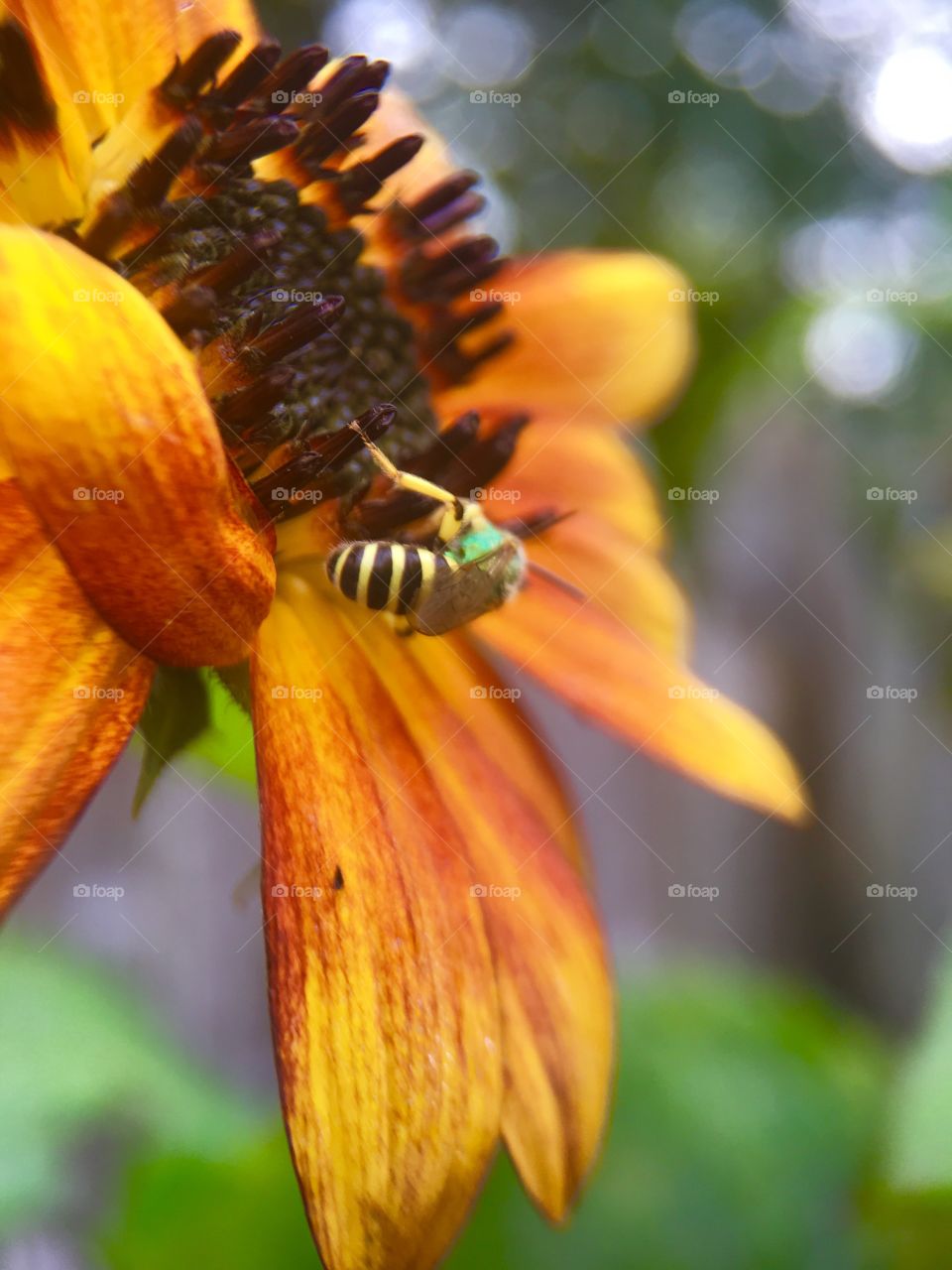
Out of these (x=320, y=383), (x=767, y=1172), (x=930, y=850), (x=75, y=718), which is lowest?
(x=767, y=1172)

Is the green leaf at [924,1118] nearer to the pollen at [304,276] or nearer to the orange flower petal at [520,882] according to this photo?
the orange flower petal at [520,882]

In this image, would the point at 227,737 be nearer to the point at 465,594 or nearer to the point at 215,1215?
the point at 465,594

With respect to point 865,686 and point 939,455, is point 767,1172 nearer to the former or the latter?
point 865,686

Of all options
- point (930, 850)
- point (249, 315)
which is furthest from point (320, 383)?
point (930, 850)

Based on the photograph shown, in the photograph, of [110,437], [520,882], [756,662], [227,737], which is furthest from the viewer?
[756,662]

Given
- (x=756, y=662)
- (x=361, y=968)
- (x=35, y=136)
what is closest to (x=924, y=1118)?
(x=756, y=662)

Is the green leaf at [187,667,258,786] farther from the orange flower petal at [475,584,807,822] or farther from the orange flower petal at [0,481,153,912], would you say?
the orange flower petal at [475,584,807,822]
